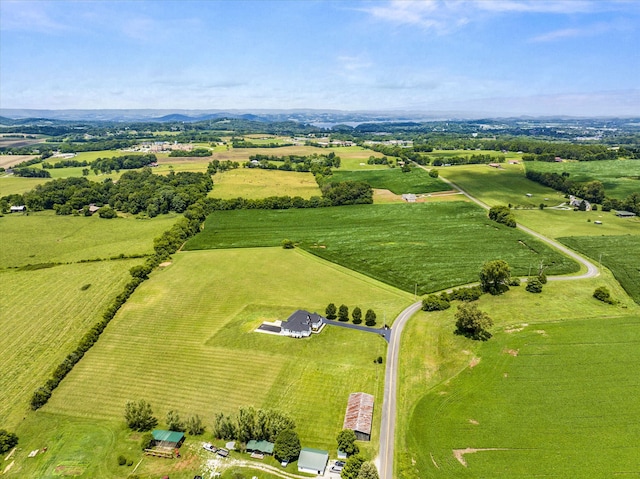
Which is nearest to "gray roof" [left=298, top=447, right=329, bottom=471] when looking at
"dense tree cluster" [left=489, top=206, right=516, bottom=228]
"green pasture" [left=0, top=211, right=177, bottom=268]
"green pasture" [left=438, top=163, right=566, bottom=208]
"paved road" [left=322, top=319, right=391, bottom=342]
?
"paved road" [left=322, top=319, right=391, bottom=342]

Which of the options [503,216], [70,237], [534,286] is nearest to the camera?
[534,286]

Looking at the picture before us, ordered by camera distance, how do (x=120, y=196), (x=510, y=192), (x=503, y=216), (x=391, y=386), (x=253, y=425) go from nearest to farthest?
1. (x=253, y=425)
2. (x=391, y=386)
3. (x=503, y=216)
4. (x=120, y=196)
5. (x=510, y=192)

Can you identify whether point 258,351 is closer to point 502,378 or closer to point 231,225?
point 502,378

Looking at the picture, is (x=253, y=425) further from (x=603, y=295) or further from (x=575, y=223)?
(x=575, y=223)

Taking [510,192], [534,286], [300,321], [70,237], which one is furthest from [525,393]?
[510,192]

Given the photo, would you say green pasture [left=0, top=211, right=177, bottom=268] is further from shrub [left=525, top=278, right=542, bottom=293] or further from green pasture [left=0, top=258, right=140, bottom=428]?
shrub [left=525, top=278, right=542, bottom=293]

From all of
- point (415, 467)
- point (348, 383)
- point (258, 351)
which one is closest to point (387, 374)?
point (348, 383)

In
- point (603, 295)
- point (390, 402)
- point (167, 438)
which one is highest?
point (603, 295)

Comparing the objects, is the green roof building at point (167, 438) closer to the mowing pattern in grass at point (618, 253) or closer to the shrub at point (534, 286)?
the shrub at point (534, 286)
